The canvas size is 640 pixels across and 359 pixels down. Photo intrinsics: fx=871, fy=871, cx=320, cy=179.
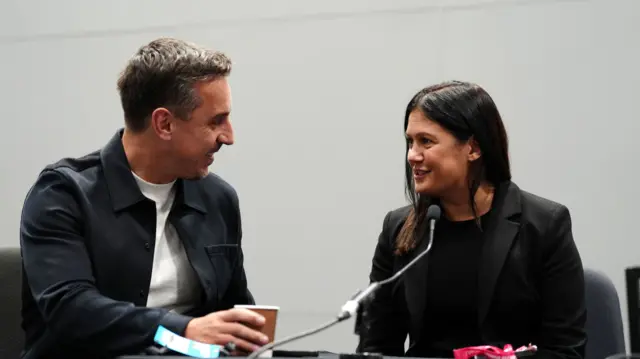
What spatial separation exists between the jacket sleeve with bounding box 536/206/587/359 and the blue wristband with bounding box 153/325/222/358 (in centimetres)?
90

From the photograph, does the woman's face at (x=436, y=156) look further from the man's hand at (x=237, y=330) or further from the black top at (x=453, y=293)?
the man's hand at (x=237, y=330)

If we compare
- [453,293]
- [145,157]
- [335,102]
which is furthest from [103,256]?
[335,102]

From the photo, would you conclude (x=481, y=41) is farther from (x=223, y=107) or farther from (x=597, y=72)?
(x=223, y=107)

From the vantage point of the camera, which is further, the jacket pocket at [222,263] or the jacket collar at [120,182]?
the jacket pocket at [222,263]

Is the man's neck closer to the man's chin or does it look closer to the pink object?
the man's chin

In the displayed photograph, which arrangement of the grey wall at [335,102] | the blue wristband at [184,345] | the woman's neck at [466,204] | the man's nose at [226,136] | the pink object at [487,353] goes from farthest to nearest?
the grey wall at [335,102] < the woman's neck at [466,204] < the man's nose at [226,136] < the pink object at [487,353] < the blue wristband at [184,345]

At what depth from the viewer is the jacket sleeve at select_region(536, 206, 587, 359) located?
220 centimetres

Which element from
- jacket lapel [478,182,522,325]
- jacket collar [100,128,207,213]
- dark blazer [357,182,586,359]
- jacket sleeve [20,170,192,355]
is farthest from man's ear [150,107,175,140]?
jacket lapel [478,182,522,325]

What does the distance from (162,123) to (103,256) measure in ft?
1.25

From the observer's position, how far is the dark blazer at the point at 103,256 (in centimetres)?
195

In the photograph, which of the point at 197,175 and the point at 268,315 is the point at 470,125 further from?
the point at 268,315

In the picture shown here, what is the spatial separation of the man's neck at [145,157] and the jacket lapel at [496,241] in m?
0.86

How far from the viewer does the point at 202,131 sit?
227cm

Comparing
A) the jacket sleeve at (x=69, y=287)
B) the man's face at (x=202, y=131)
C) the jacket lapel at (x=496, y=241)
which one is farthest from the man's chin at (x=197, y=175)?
the jacket lapel at (x=496, y=241)
